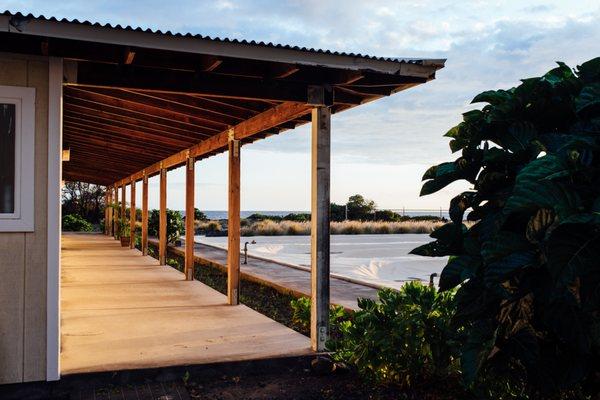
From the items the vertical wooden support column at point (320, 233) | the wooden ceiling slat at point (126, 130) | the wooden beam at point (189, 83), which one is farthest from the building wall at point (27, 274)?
the wooden ceiling slat at point (126, 130)

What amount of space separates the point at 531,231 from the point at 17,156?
3913mm

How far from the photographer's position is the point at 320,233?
5531 millimetres

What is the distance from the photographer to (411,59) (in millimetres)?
5117

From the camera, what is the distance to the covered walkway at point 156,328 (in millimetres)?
5281

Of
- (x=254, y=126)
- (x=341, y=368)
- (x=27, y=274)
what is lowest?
(x=341, y=368)

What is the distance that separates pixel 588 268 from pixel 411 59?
11.0ft

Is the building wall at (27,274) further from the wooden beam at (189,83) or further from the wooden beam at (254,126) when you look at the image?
the wooden beam at (254,126)

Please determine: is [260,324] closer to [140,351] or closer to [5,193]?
[140,351]

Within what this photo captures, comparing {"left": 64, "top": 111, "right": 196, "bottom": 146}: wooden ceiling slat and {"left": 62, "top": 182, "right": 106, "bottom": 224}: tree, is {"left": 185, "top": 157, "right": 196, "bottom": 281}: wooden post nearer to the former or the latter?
{"left": 64, "top": 111, "right": 196, "bottom": 146}: wooden ceiling slat

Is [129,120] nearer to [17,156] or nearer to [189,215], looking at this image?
[189,215]

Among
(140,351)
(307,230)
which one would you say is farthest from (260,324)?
(307,230)

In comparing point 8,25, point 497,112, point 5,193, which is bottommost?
point 5,193

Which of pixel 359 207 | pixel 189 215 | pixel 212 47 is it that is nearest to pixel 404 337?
pixel 212 47

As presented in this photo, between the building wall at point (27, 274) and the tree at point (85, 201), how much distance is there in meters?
34.0
